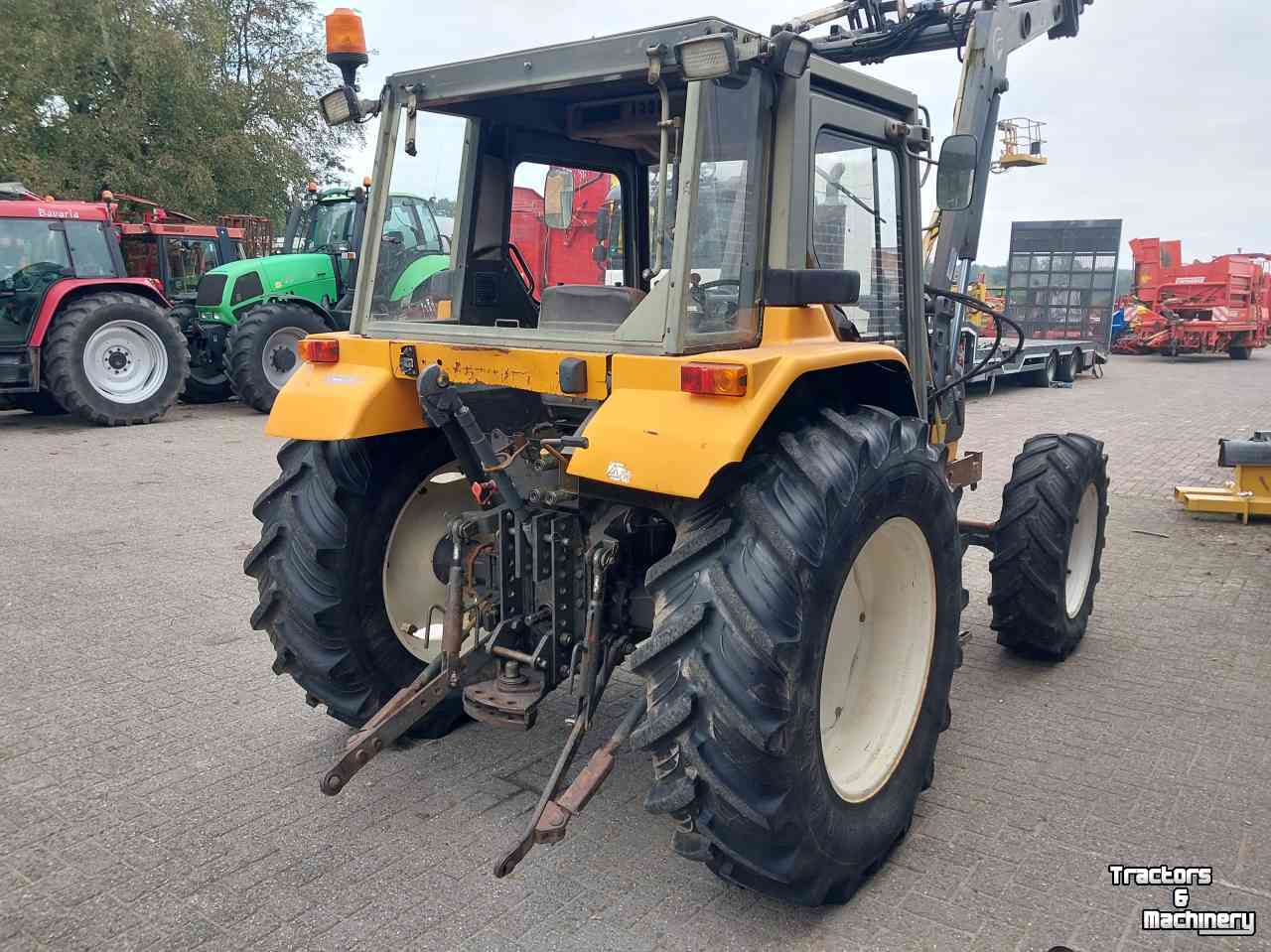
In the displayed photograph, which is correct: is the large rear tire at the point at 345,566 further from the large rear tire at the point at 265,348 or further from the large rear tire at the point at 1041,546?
the large rear tire at the point at 265,348

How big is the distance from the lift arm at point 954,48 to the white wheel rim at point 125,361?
896 centimetres

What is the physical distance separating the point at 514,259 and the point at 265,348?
895 cm

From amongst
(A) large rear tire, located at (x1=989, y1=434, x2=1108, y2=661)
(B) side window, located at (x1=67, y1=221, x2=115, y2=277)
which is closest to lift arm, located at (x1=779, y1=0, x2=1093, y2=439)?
(A) large rear tire, located at (x1=989, y1=434, x2=1108, y2=661)

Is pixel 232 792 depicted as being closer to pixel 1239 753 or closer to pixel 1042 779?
pixel 1042 779

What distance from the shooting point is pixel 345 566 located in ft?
11.0

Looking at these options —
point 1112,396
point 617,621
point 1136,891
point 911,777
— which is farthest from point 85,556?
point 1112,396

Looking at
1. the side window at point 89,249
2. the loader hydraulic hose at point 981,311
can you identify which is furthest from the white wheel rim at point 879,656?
the side window at point 89,249

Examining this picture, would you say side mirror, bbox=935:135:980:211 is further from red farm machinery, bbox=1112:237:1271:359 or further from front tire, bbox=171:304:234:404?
red farm machinery, bbox=1112:237:1271:359

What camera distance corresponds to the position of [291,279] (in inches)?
484

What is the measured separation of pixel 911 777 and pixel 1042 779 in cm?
67

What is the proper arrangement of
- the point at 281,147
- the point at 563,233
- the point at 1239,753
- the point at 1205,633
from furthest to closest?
the point at 281,147 → the point at 1205,633 → the point at 563,233 → the point at 1239,753

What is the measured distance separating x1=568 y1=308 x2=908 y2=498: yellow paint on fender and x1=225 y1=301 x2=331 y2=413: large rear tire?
10.1m

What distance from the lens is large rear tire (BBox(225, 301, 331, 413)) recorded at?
1162cm

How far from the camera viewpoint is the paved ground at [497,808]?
2.66 metres
